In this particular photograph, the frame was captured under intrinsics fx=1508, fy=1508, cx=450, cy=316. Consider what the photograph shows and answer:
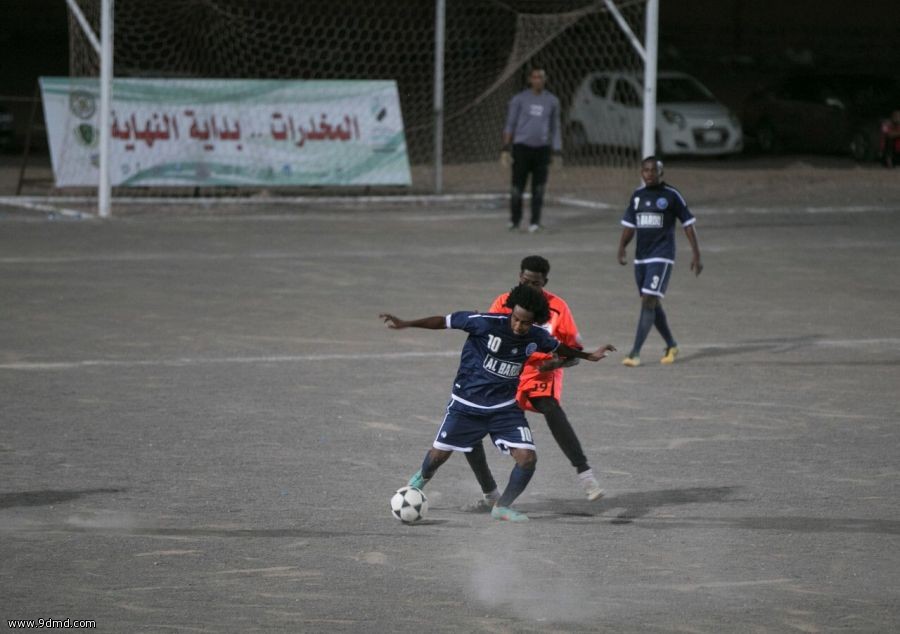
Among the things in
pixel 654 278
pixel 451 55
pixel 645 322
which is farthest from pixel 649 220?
pixel 451 55

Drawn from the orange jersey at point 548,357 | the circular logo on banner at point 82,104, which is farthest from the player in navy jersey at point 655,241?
the circular logo on banner at point 82,104

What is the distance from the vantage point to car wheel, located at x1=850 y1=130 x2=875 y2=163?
31.9 m

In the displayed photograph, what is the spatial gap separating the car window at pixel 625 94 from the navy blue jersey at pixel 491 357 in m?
23.0

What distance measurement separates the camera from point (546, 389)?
26.8ft

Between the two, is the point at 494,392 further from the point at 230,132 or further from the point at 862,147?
the point at 862,147

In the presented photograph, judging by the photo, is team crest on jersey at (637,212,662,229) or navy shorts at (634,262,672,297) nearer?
navy shorts at (634,262,672,297)

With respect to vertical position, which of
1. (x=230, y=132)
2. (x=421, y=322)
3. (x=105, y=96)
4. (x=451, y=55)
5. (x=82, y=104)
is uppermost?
(x=451, y=55)

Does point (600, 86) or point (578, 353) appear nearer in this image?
point (578, 353)

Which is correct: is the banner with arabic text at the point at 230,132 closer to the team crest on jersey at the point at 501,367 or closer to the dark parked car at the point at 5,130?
the dark parked car at the point at 5,130

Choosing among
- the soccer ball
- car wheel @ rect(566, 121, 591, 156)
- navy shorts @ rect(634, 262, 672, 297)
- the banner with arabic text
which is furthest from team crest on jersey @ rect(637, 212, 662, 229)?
car wheel @ rect(566, 121, 591, 156)

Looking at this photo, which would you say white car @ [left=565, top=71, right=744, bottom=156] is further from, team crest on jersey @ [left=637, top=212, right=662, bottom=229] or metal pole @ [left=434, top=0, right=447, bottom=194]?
team crest on jersey @ [left=637, top=212, right=662, bottom=229]

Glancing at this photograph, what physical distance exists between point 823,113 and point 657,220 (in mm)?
21704

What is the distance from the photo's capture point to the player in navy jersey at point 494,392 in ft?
24.9

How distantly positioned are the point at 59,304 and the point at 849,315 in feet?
25.4
